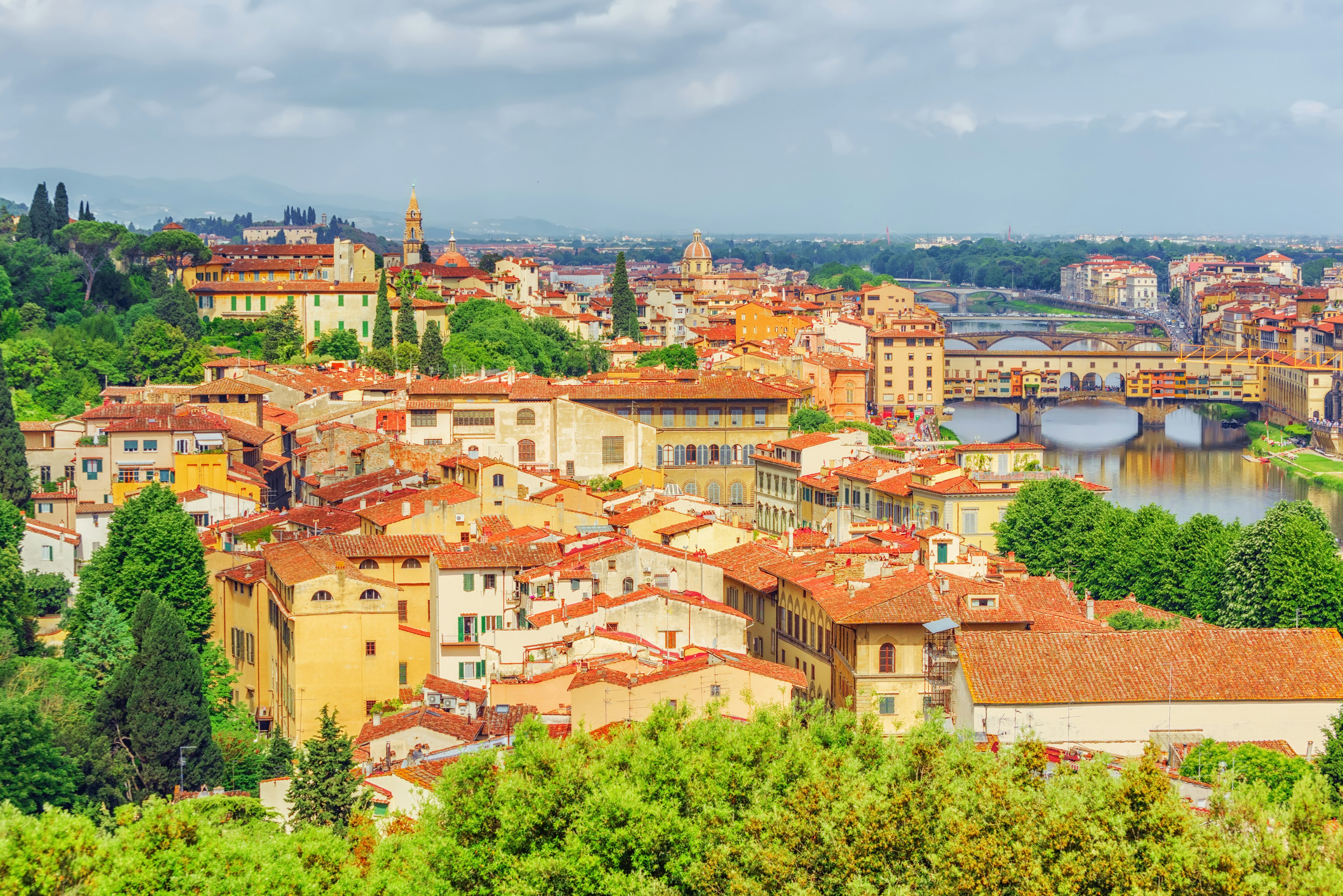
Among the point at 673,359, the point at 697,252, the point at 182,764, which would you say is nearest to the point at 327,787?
the point at 182,764

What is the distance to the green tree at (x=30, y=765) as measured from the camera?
19047 mm

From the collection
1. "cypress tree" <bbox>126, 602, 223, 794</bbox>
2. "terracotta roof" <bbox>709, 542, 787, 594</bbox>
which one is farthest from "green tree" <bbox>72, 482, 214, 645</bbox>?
"terracotta roof" <bbox>709, 542, 787, 594</bbox>

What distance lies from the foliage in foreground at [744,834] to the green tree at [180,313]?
1286 inches

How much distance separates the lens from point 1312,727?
17.6m

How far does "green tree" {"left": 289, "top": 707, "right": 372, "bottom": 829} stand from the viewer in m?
15.5

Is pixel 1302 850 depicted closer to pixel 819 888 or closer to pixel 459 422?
pixel 819 888

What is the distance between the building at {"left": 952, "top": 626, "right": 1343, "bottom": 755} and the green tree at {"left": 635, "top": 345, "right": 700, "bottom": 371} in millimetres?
29071

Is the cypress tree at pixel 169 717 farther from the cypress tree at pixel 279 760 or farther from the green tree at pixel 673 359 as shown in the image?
the green tree at pixel 673 359

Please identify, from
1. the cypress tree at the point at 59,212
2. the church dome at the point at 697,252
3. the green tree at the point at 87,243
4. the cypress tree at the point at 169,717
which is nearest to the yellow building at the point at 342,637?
the cypress tree at the point at 169,717

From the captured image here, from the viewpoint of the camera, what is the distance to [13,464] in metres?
30.1

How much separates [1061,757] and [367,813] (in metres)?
5.42

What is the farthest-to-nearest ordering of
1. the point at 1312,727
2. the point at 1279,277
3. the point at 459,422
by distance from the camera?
1. the point at 1279,277
2. the point at 459,422
3. the point at 1312,727

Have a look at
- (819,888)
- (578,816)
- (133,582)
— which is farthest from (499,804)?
(133,582)

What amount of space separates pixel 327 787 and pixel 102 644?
8470mm
